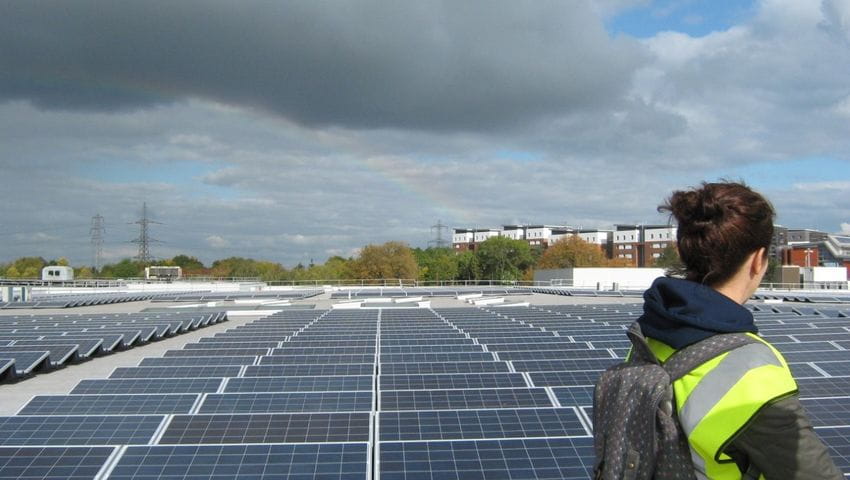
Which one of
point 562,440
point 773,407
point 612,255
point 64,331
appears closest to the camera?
point 773,407

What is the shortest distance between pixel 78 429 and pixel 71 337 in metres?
13.9

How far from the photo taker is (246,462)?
232 inches

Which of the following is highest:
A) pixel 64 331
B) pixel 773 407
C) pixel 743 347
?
pixel 743 347

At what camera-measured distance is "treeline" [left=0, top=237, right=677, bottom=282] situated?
106156mm

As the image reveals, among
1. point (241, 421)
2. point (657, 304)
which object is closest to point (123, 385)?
point (241, 421)

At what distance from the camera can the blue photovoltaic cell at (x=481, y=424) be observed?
6934mm

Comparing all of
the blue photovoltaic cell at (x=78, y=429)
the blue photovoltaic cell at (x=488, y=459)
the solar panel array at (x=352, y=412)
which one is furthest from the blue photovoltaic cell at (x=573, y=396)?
the blue photovoltaic cell at (x=78, y=429)

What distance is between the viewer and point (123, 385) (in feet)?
33.0

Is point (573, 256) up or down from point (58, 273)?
up

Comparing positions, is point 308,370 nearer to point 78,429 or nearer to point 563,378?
point 563,378

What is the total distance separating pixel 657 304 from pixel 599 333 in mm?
15913

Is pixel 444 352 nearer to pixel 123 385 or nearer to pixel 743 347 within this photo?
pixel 123 385

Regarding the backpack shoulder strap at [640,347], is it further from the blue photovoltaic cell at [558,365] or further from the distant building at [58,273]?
the distant building at [58,273]

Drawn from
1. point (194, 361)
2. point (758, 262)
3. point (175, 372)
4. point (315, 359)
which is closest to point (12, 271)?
point (194, 361)
